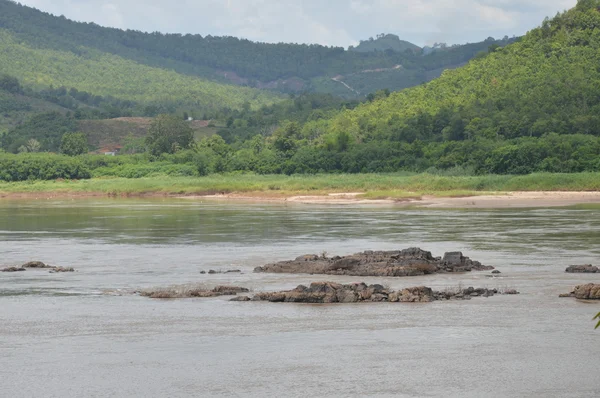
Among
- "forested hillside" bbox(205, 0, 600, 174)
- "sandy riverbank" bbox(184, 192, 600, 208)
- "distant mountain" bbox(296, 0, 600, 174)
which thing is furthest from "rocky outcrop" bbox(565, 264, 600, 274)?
"distant mountain" bbox(296, 0, 600, 174)

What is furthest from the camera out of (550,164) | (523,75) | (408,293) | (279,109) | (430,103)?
(279,109)

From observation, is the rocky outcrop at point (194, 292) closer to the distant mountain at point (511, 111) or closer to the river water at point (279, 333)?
the river water at point (279, 333)

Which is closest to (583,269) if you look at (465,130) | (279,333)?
(279,333)

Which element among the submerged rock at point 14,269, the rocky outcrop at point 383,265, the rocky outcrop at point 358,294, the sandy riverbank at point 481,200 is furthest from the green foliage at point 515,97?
the rocky outcrop at point 358,294

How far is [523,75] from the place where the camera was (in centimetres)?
10762

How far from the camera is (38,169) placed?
104625 millimetres

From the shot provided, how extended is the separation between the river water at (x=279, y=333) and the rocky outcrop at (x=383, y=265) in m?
0.67

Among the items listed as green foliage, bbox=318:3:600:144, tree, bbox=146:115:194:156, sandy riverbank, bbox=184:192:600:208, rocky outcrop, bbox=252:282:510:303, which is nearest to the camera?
rocky outcrop, bbox=252:282:510:303

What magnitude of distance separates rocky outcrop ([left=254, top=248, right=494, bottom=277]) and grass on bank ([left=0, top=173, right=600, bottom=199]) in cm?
4359

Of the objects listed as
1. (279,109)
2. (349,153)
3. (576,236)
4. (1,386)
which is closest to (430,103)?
(349,153)

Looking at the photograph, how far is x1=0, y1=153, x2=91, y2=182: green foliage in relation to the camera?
10469 centimetres

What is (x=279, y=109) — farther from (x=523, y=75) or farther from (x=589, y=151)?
→ (x=589, y=151)

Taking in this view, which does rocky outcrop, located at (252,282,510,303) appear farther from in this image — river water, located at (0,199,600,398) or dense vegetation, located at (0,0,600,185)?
dense vegetation, located at (0,0,600,185)

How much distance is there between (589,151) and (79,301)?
62632 mm
